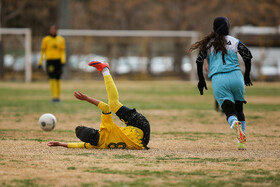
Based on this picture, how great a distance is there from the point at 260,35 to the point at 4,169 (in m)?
37.5

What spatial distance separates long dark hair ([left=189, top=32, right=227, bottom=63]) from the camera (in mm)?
7879

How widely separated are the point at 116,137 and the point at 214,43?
6.58 feet

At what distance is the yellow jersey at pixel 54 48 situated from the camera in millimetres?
17844

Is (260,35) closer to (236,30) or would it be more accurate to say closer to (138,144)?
(236,30)

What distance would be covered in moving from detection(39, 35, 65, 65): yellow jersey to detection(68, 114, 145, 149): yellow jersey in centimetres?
1038

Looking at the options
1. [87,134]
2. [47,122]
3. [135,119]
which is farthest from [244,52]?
[47,122]

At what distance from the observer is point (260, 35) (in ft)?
137

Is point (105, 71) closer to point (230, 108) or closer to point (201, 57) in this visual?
point (201, 57)

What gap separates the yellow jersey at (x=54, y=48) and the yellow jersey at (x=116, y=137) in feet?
34.0

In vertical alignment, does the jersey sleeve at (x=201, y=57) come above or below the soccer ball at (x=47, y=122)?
above

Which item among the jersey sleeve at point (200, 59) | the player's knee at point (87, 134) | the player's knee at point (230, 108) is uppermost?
the jersey sleeve at point (200, 59)

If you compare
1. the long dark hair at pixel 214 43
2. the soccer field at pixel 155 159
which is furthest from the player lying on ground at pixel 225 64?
the soccer field at pixel 155 159

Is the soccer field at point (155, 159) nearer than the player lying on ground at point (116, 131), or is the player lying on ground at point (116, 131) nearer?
the soccer field at point (155, 159)

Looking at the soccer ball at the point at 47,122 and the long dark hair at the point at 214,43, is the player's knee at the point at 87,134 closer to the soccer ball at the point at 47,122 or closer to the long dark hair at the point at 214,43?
the long dark hair at the point at 214,43
